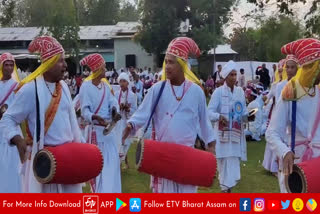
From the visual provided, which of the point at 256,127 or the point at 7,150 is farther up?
the point at 7,150

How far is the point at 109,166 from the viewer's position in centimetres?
907

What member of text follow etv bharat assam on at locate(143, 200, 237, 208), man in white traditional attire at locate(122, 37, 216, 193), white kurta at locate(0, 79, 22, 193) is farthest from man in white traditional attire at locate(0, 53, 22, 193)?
text follow etv bharat assam on at locate(143, 200, 237, 208)

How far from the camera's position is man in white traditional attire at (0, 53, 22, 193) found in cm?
768

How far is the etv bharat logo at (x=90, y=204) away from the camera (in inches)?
202

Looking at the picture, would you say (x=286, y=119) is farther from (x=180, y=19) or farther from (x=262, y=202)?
(x=180, y=19)

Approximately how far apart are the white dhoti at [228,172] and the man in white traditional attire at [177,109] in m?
3.33

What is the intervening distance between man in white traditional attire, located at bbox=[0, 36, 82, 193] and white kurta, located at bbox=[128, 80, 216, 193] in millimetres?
863

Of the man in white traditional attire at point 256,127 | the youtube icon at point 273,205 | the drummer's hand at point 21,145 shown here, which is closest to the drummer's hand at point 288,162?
the youtube icon at point 273,205

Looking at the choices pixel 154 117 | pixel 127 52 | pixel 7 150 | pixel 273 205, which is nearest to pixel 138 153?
pixel 154 117

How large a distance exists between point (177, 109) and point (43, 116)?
144 centimetres

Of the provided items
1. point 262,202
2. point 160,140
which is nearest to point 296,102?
point 262,202

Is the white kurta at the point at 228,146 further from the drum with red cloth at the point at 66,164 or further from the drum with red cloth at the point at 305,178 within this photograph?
the drum with red cloth at the point at 305,178

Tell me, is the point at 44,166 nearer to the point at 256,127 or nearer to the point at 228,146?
the point at 228,146

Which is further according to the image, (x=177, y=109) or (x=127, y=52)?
(x=127, y=52)
